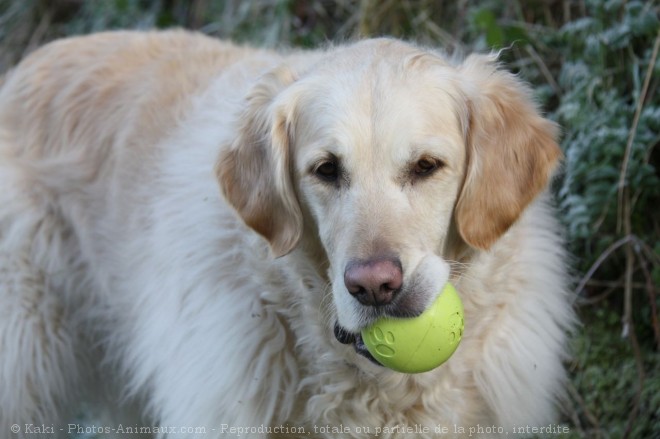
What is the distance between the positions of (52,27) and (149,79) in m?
4.75

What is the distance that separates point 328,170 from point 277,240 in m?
0.31

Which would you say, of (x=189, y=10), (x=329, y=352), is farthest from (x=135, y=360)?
(x=189, y=10)

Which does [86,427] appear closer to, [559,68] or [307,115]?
[307,115]

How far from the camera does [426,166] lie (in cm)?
324

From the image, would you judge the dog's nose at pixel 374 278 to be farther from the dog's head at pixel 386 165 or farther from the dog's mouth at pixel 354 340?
the dog's mouth at pixel 354 340

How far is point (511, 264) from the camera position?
363 centimetres

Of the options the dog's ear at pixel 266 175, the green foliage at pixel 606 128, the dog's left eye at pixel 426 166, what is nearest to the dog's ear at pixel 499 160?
the dog's left eye at pixel 426 166

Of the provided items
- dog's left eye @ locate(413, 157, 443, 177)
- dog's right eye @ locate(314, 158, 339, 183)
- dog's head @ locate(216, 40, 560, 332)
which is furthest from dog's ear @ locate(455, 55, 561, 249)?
dog's right eye @ locate(314, 158, 339, 183)

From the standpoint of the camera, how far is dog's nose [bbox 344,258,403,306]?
2965 mm

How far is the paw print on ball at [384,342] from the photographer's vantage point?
313 centimetres

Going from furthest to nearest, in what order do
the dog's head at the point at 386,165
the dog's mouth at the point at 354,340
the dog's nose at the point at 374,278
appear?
the dog's mouth at the point at 354,340, the dog's head at the point at 386,165, the dog's nose at the point at 374,278

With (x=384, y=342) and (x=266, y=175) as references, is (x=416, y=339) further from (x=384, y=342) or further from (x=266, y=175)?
(x=266, y=175)

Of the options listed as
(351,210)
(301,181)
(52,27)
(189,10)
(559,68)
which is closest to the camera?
(351,210)

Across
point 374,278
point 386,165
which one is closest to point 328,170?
point 386,165
